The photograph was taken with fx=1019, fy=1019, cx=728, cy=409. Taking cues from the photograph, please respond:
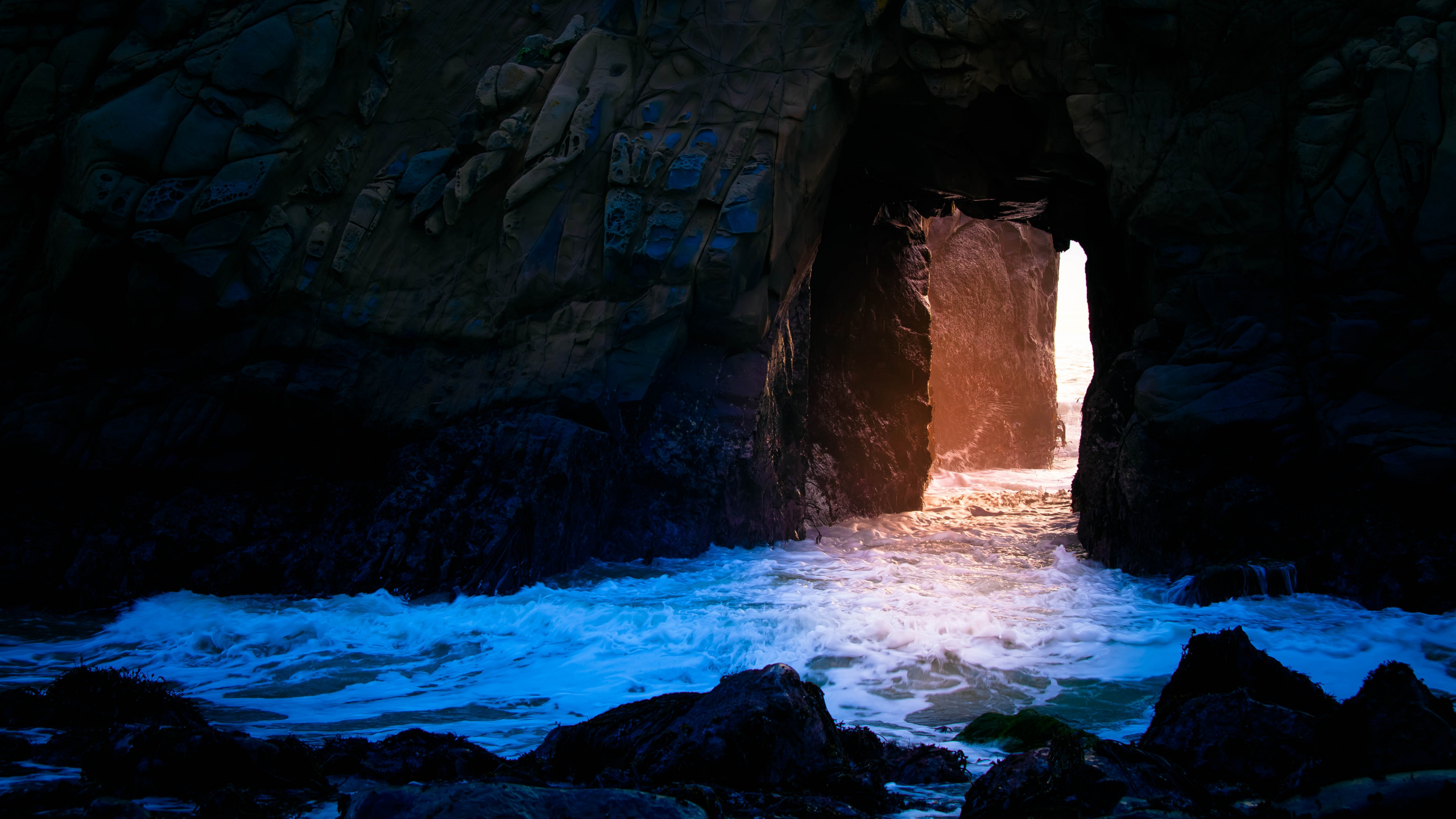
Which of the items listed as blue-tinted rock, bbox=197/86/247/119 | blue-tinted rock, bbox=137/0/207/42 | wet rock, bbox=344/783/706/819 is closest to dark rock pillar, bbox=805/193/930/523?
blue-tinted rock, bbox=197/86/247/119

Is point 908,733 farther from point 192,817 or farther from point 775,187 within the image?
point 775,187

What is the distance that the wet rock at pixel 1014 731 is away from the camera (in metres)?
4.91

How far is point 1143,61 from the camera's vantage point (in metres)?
10.6

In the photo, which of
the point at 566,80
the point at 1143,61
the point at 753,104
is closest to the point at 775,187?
the point at 753,104

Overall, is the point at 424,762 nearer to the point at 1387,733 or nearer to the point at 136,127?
the point at 1387,733

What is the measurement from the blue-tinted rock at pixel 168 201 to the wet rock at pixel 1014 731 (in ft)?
30.1

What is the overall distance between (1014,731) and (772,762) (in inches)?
58.6

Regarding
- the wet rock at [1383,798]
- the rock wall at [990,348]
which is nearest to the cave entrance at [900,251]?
the rock wall at [990,348]

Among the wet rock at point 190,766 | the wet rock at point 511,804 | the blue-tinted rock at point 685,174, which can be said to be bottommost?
the wet rock at point 190,766

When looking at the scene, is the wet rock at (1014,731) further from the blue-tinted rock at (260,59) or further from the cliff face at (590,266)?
the blue-tinted rock at (260,59)

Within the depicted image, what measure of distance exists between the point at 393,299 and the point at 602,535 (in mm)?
3533

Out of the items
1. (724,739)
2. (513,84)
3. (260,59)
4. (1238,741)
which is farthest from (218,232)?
(1238,741)

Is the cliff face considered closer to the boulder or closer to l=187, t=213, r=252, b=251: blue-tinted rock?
l=187, t=213, r=252, b=251: blue-tinted rock

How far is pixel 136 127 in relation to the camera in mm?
10281
